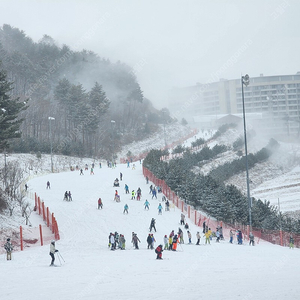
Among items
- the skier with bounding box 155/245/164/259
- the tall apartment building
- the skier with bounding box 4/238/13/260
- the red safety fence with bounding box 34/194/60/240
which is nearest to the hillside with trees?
the red safety fence with bounding box 34/194/60/240

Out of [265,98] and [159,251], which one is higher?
[265,98]

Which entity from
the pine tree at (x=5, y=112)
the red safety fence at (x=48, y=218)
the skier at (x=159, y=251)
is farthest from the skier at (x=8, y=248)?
the pine tree at (x=5, y=112)

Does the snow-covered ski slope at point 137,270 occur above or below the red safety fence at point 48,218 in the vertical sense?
below

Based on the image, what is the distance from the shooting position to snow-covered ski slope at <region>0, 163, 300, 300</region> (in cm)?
1304

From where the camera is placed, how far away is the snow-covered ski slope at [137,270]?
13.0 m

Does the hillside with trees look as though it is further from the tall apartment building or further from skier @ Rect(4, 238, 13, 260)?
skier @ Rect(4, 238, 13, 260)

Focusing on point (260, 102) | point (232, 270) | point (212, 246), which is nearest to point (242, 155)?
point (212, 246)

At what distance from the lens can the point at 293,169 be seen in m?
75.4

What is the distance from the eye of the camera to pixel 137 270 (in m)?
16.9

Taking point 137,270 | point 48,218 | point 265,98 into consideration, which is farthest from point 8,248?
point 265,98

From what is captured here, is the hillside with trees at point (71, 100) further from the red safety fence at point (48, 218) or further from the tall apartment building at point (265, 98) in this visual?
the tall apartment building at point (265, 98)

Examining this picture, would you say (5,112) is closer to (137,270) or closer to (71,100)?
(137,270)

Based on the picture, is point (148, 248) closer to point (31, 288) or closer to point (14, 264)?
point (14, 264)

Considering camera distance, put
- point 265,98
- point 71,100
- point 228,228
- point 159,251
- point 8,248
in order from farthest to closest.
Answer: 1. point 265,98
2. point 71,100
3. point 228,228
4. point 159,251
5. point 8,248
